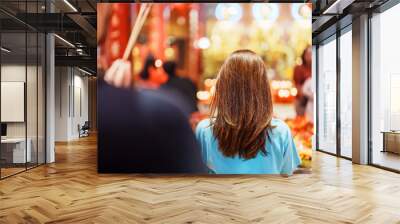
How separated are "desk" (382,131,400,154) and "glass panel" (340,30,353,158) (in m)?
1.38

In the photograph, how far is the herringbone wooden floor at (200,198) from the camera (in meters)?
4.03

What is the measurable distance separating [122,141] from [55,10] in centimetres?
334

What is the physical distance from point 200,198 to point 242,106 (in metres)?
1.98

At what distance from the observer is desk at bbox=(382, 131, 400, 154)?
703cm

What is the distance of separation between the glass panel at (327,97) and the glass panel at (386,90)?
2071mm

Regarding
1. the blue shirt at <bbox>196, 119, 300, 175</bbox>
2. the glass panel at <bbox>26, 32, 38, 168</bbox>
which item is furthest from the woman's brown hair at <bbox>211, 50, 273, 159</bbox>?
the glass panel at <bbox>26, 32, 38, 168</bbox>

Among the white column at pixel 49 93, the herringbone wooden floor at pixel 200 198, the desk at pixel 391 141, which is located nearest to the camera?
the herringbone wooden floor at pixel 200 198

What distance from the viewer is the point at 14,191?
5.38 m

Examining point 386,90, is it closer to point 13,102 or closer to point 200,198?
point 200,198

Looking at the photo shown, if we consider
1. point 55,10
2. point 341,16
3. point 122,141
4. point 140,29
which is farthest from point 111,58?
point 341,16

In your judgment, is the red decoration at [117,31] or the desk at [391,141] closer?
the red decoration at [117,31]

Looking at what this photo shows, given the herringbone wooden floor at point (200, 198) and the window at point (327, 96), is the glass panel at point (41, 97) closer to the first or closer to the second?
the herringbone wooden floor at point (200, 198)

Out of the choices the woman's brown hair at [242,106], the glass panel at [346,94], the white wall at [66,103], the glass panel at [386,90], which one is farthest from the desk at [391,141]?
the white wall at [66,103]

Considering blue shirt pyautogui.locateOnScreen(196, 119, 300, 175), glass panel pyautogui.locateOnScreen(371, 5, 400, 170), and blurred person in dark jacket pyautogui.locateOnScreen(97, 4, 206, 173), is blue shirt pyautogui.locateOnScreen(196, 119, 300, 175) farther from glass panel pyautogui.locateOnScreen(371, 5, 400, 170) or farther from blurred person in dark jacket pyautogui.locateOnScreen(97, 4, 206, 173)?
glass panel pyautogui.locateOnScreen(371, 5, 400, 170)
